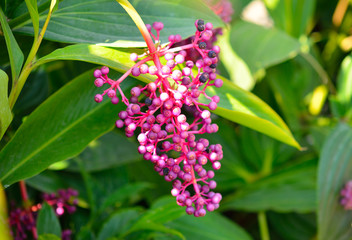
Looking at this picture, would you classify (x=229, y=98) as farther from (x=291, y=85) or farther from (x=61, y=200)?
(x=291, y=85)

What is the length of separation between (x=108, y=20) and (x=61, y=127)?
164mm


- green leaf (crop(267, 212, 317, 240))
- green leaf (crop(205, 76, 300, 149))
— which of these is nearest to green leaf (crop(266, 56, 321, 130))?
green leaf (crop(267, 212, 317, 240))

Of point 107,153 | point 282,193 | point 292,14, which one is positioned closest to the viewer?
point 107,153

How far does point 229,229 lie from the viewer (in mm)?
844

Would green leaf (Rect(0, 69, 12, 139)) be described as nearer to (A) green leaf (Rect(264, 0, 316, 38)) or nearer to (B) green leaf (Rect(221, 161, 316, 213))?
(B) green leaf (Rect(221, 161, 316, 213))

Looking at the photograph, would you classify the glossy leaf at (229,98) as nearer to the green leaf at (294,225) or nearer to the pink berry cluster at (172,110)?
the pink berry cluster at (172,110)

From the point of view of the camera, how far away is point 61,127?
562mm

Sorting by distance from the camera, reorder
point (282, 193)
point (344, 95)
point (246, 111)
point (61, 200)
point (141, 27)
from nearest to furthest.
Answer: point (141, 27)
point (246, 111)
point (61, 200)
point (282, 193)
point (344, 95)

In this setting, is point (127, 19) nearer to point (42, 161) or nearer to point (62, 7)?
point (62, 7)

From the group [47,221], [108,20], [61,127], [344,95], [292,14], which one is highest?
[292,14]

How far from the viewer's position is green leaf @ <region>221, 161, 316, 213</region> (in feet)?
2.94

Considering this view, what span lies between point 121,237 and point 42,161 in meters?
0.19

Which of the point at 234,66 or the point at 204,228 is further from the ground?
the point at 234,66

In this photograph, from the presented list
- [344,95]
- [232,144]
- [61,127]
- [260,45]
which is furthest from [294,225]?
[61,127]
